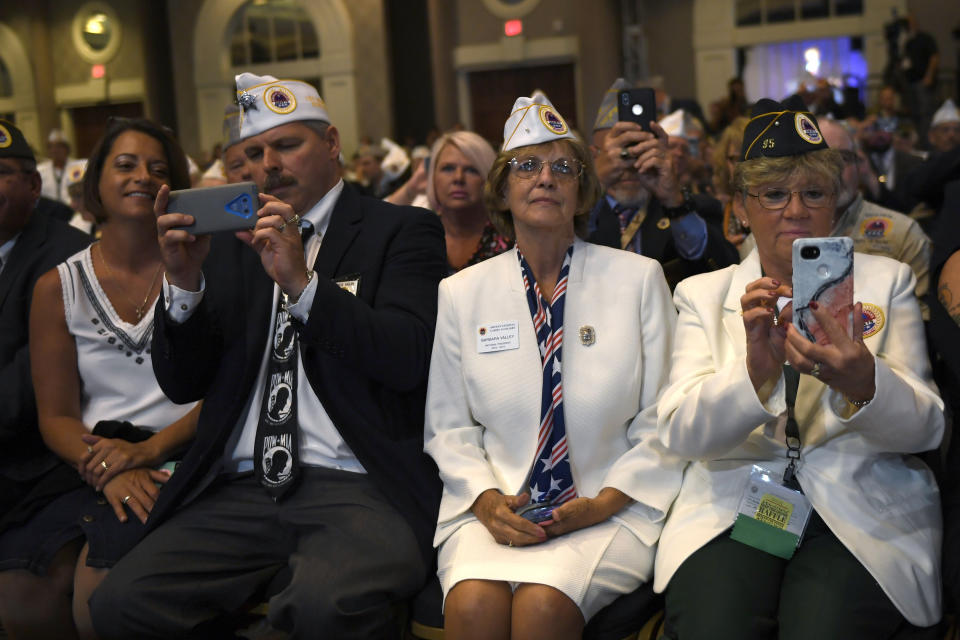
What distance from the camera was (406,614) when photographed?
2.58m

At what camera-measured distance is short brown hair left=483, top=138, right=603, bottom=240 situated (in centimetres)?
274

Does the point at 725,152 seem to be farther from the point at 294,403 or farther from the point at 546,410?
the point at 294,403

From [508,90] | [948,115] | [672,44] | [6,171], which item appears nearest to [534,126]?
[6,171]

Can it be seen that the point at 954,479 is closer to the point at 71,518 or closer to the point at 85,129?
the point at 71,518

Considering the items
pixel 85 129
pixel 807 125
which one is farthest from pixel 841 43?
pixel 807 125

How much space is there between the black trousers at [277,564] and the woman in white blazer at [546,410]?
175mm

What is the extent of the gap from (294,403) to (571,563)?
967mm

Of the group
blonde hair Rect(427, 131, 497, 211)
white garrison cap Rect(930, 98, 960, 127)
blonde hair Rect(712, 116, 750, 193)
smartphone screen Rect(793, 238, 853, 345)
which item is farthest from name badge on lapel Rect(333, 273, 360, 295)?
white garrison cap Rect(930, 98, 960, 127)

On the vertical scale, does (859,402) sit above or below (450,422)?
above

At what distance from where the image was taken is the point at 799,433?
2248 mm

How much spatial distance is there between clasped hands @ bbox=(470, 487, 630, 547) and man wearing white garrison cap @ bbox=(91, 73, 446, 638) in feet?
0.87

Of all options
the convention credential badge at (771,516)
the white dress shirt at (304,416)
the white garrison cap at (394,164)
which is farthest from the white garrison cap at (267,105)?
the white garrison cap at (394,164)

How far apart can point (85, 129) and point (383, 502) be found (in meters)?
19.0

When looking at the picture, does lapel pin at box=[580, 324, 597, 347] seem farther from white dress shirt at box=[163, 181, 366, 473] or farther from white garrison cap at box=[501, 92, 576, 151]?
white dress shirt at box=[163, 181, 366, 473]
